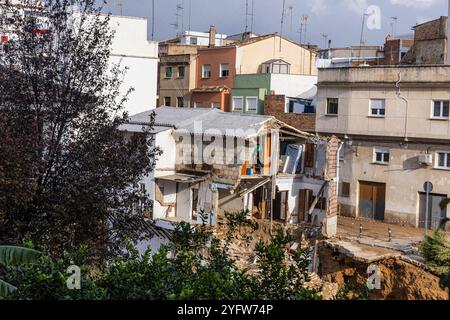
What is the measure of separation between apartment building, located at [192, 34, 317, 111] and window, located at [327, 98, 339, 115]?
8786 millimetres

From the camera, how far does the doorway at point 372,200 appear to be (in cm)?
3042

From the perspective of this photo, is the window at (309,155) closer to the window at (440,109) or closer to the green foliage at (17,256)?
the window at (440,109)

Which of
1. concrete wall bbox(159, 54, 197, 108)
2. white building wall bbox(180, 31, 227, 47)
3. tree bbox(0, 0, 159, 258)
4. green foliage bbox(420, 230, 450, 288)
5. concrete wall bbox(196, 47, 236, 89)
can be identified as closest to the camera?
tree bbox(0, 0, 159, 258)

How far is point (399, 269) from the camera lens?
2309 centimetres

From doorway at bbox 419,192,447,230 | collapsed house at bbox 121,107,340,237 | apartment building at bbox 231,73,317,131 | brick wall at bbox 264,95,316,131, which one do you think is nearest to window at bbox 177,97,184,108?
apartment building at bbox 231,73,317,131

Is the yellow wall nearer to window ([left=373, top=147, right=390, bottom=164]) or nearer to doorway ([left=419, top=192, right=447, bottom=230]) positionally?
window ([left=373, top=147, right=390, bottom=164])

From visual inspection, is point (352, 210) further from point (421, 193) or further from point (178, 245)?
point (178, 245)

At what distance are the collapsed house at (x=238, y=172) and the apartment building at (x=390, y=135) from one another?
2.20 meters

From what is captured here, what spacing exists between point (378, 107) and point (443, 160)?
3889mm

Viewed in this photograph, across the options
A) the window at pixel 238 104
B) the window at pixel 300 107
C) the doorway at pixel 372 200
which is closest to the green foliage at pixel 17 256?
the doorway at pixel 372 200

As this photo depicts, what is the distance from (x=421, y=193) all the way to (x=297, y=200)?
17.5ft

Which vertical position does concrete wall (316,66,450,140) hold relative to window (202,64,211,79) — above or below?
below

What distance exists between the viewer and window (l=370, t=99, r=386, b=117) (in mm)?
30438
